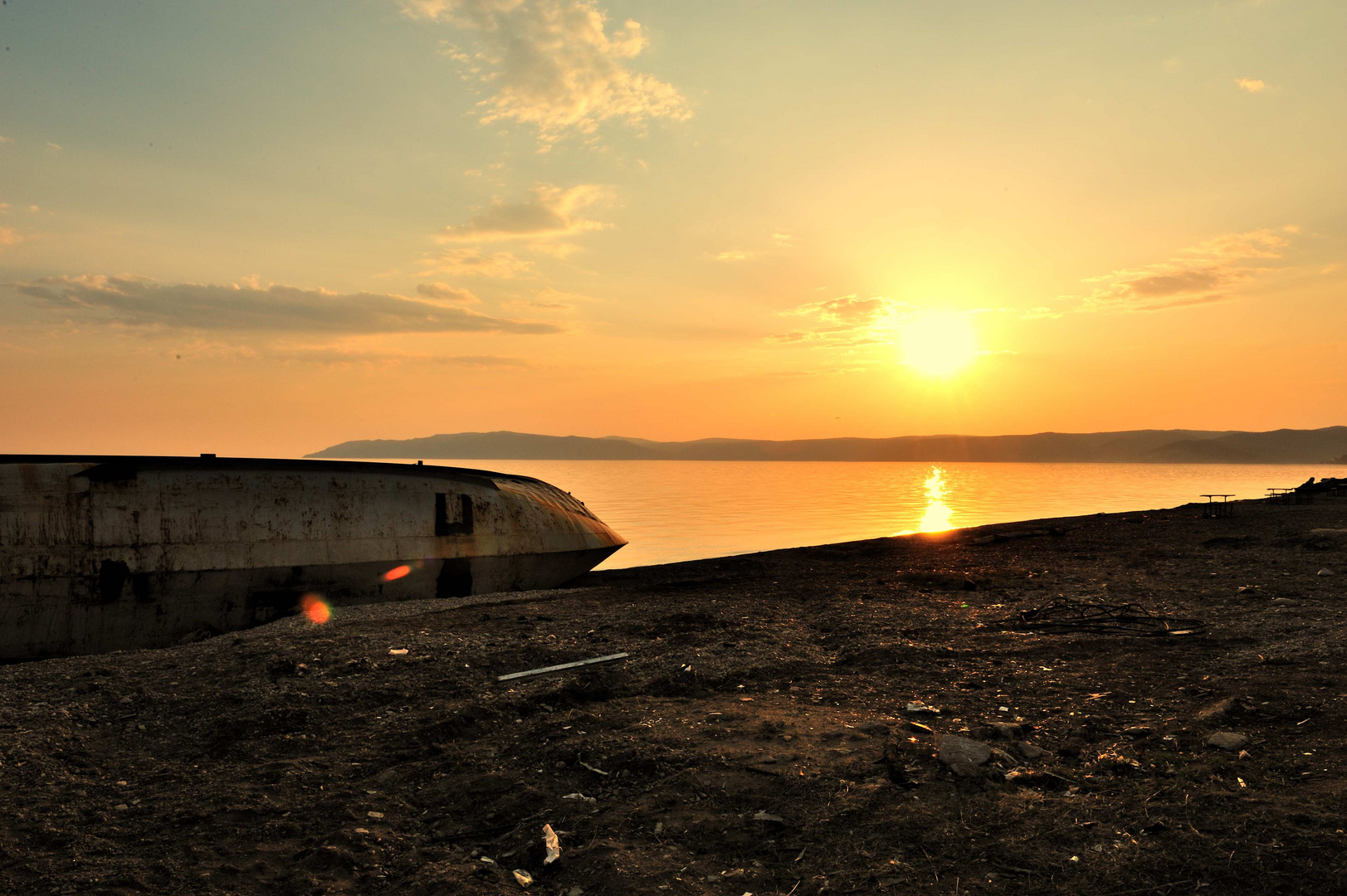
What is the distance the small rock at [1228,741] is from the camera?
18.2 feet

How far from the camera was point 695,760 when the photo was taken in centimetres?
576

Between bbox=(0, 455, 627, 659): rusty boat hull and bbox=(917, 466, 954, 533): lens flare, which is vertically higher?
bbox=(0, 455, 627, 659): rusty boat hull

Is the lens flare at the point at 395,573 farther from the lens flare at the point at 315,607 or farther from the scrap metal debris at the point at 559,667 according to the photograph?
the scrap metal debris at the point at 559,667

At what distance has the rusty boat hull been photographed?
11.6 m

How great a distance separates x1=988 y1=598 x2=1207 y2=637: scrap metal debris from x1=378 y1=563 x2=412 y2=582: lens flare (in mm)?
10620

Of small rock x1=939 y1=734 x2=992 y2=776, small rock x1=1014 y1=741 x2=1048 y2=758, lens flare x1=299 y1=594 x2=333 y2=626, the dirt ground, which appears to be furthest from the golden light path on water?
small rock x1=939 y1=734 x2=992 y2=776

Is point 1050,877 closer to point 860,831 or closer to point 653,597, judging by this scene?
point 860,831

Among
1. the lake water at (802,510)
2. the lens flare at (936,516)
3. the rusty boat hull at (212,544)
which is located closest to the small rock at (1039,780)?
the rusty boat hull at (212,544)

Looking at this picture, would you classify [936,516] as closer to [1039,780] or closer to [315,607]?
[315,607]

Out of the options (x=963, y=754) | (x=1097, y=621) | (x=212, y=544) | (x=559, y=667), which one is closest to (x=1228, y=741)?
(x=963, y=754)

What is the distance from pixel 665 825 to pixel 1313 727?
515cm

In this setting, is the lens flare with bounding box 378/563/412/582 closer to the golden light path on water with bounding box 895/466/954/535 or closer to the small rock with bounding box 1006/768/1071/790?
the small rock with bounding box 1006/768/1071/790

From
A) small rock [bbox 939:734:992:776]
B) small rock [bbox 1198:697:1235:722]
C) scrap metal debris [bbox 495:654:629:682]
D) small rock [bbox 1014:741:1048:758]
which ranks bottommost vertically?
scrap metal debris [bbox 495:654:629:682]

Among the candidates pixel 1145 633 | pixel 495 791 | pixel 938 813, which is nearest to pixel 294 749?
pixel 495 791
